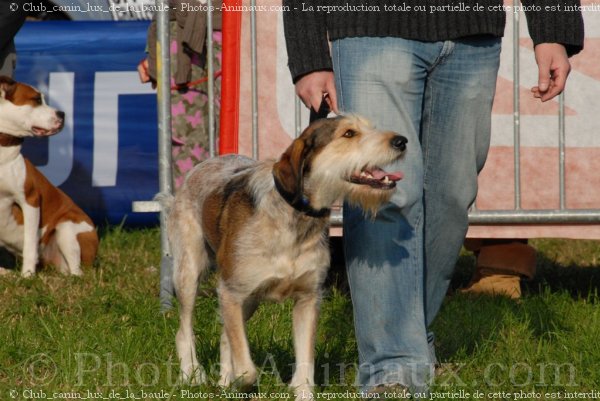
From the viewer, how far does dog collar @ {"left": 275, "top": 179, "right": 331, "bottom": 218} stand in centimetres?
417

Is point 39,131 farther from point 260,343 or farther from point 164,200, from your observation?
point 260,343

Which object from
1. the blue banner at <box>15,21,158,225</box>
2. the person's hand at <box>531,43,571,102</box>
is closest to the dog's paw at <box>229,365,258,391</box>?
the person's hand at <box>531,43,571,102</box>

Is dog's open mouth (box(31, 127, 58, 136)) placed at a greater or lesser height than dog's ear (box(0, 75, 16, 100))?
lesser

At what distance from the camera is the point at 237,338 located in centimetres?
436

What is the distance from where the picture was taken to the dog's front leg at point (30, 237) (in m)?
7.75

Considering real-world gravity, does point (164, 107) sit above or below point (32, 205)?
above

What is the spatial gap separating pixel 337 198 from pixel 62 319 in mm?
2365

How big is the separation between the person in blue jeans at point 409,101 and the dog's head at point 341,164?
103 millimetres

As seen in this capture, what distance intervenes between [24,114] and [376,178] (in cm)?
460

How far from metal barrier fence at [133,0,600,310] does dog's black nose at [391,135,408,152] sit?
7.13 ft

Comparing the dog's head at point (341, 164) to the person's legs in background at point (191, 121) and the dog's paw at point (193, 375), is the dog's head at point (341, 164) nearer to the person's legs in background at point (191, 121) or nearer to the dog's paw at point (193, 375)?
the dog's paw at point (193, 375)

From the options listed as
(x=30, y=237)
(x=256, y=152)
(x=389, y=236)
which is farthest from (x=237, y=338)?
(x=30, y=237)

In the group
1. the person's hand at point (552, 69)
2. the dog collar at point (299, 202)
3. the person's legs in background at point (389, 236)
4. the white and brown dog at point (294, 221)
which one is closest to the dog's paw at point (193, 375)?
the white and brown dog at point (294, 221)

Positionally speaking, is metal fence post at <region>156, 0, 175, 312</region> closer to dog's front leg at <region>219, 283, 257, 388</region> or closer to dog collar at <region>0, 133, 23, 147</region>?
dog's front leg at <region>219, 283, 257, 388</region>
